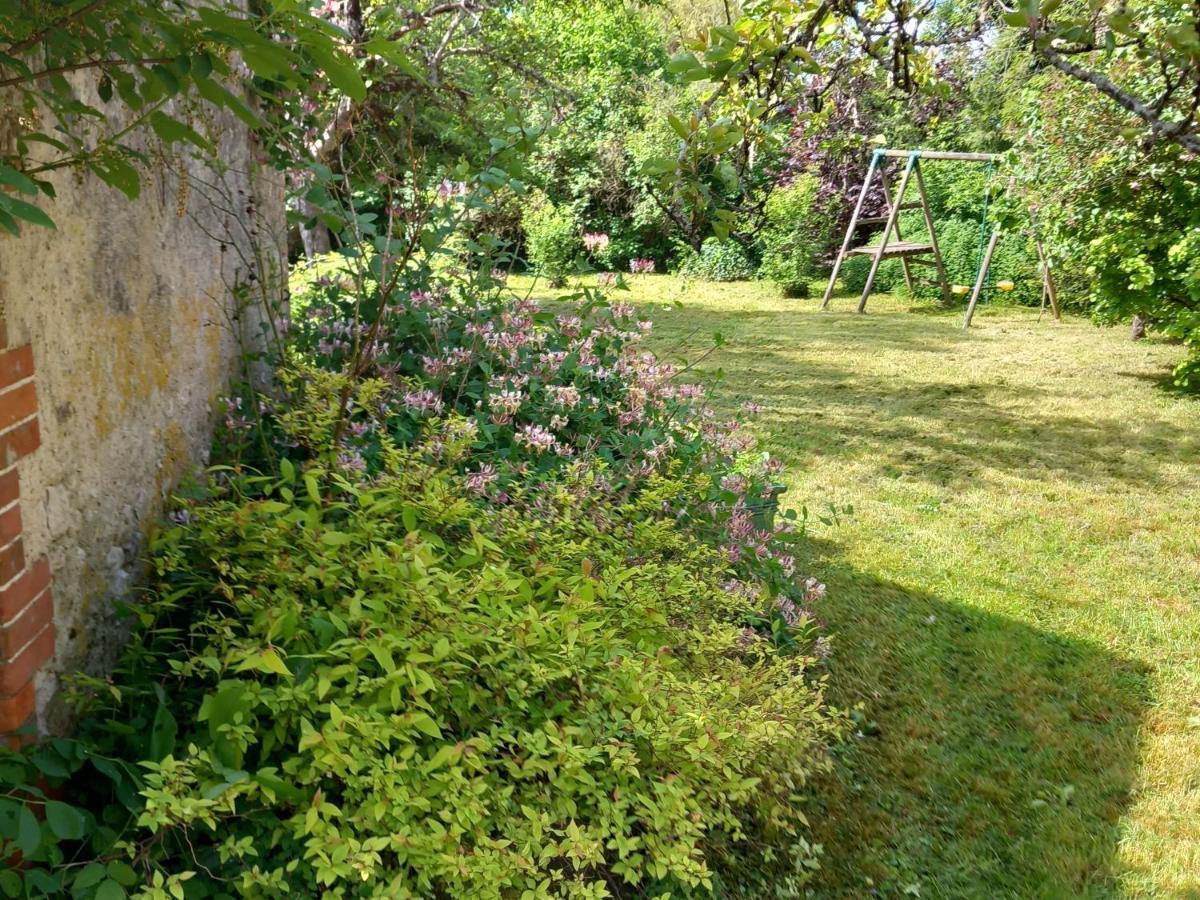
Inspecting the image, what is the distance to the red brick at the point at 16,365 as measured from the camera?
181 centimetres

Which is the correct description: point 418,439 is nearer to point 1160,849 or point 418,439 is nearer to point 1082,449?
point 1160,849

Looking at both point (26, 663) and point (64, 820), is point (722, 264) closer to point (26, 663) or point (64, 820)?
point (26, 663)

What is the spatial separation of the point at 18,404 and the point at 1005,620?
4295mm

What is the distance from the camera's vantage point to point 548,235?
1599 centimetres

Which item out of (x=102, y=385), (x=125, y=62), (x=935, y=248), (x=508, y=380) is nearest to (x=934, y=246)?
(x=935, y=248)

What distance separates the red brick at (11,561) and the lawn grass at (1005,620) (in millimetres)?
2299

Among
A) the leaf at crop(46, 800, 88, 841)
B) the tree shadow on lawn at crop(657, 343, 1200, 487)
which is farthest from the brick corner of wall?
the tree shadow on lawn at crop(657, 343, 1200, 487)

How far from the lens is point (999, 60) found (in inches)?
653

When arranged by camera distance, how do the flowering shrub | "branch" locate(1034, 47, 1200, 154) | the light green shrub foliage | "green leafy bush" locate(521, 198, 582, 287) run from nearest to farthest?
"branch" locate(1034, 47, 1200, 154) → the flowering shrub → the light green shrub foliage → "green leafy bush" locate(521, 198, 582, 287)

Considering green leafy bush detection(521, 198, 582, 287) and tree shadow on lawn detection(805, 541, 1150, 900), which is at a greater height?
green leafy bush detection(521, 198, 582, 287)

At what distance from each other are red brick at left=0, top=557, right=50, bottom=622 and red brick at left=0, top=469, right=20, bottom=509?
0.17m

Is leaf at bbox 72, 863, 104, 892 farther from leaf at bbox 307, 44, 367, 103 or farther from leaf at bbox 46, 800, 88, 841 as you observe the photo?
leaf at bbox 307, 44, 367, 103

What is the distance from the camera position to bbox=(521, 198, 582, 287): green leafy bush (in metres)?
16.0

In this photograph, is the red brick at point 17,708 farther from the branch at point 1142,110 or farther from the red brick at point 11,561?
the branch at point 1142,110
